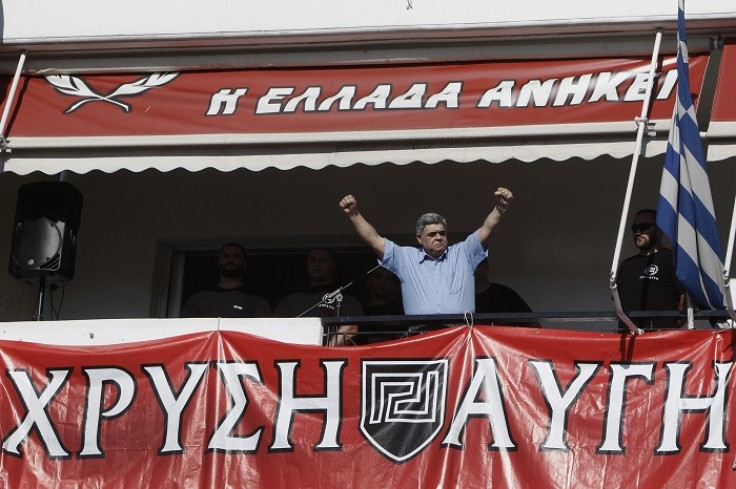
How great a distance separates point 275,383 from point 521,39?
2.71m

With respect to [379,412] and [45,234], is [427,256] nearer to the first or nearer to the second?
[379,412]

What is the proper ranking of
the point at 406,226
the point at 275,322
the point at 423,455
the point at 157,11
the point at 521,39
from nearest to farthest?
the point at 423,455, the point at 275,322, the point at 521,39, the point at 157,11, the point at 406,226

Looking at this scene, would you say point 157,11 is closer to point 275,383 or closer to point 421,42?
point 421,42

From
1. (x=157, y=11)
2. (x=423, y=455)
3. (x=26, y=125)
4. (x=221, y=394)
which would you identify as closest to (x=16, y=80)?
(x=26, y=125)

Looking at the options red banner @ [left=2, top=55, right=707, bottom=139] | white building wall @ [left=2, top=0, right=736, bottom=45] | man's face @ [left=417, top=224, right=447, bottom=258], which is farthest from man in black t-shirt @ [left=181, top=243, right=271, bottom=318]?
white building wall @ [left=2, top=0, right=736, bottom=45]

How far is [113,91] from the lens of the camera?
9930 mm

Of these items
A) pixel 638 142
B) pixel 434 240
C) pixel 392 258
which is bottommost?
pixel 392 258

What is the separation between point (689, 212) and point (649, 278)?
99 centimetres

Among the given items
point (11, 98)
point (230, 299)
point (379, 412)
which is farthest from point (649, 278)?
point (11, 98)

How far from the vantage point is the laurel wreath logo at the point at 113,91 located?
9.88m

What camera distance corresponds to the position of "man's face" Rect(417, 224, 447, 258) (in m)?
9.09

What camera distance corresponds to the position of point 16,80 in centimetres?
996

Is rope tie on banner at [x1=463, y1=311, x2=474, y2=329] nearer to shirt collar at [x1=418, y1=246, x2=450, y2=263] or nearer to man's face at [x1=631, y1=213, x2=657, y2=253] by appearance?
shirt collar at [x1=418, y1=246, x2=450, y2=263]

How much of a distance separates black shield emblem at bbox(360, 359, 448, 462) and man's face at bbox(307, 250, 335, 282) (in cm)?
166
